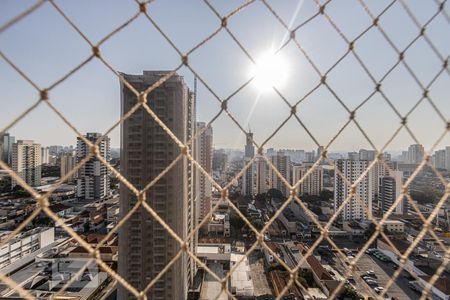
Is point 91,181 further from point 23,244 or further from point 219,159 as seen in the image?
point 219,159

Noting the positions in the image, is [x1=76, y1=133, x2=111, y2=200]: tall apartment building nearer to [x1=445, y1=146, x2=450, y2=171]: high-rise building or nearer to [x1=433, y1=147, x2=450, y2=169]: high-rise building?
[x1=445, y1=146, x2=450, y2=171]: high-rise building

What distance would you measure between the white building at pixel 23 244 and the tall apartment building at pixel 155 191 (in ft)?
11.8

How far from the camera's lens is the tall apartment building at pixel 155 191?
350 cm

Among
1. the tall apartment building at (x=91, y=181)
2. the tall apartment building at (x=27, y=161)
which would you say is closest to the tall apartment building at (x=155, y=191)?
the tall apartment building at (x=91, y=181)

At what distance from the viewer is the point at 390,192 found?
10.3 m

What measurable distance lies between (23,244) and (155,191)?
4.79 m

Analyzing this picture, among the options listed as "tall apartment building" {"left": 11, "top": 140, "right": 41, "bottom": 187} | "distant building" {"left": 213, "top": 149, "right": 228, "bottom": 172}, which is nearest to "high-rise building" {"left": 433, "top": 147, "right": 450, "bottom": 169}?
"distant building" {"left": 213, "top": 149, "right": 228, "bottom": 172}

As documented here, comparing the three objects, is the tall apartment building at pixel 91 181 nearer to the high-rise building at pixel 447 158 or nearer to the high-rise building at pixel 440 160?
the high-rise building at pixel 447 158

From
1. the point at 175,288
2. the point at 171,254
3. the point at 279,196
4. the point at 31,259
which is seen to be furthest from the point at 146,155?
the point at 279,196

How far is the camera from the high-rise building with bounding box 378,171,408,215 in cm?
1006

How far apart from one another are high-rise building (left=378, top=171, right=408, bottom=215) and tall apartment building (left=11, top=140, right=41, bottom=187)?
47.9ft

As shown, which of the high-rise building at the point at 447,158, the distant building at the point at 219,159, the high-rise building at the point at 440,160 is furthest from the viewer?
the distant building at the point at 219,159

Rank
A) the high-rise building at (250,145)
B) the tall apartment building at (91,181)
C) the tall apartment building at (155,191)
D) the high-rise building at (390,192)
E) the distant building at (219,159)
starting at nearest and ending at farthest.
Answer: the high-rise building at (250,145) < the tall apartment building at (155,191) < the high-rise building at (390,192) < the tall apartment building at (91,181) < the distant building at (219,159)

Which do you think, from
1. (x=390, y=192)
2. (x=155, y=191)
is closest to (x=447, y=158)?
(x=390, y=192)
